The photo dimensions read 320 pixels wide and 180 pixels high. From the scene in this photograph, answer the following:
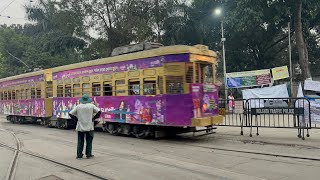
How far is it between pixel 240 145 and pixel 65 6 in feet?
77.8

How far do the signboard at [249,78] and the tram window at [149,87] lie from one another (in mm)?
15585

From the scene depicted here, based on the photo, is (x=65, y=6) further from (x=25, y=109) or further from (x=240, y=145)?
(x=240, y=145)

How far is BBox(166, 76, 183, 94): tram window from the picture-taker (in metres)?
12.2

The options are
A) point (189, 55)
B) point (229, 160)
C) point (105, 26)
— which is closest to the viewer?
point (229, 160)

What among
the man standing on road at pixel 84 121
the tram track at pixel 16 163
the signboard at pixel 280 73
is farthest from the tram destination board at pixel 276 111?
the signboard at pixel 280 73

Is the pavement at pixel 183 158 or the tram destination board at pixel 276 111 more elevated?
the tram destination board at pixel 276 111

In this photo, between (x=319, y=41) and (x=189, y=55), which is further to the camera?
(x=319, y=41)

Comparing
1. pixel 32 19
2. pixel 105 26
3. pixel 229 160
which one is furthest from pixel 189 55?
pixel 32 19

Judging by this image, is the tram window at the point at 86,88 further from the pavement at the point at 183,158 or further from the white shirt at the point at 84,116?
the white shirt at the point at 84,116

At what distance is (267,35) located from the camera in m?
38.9

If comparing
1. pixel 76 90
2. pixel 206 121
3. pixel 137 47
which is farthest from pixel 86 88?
pixel 206 121

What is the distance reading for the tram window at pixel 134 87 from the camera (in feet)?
44.2

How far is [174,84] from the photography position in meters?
12.3

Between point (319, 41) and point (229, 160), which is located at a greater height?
point (319, 41)
